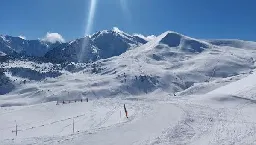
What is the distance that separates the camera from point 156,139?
33875mm

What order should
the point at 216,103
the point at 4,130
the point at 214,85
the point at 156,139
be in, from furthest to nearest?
the point at 214,85, the point at 216,103, the point at 4,130, the point at 156,139

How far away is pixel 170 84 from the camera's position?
18925 centimetres

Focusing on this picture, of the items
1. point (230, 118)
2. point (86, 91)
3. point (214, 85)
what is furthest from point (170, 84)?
point (230, 118)

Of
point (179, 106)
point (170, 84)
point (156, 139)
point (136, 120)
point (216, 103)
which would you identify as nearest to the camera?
point (156, 139)

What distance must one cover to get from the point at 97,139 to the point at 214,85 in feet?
231

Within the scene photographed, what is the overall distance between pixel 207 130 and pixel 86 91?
13191 centimetres

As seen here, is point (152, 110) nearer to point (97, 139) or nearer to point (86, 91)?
point (97, 139)

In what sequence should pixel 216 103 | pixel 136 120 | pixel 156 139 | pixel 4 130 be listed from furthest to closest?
pixel 216 103 → pixel 4 130 → pixel 136 120 → pixel 156 139

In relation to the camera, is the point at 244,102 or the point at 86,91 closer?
the point at 244,102

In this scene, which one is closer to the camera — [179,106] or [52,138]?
[52,138]

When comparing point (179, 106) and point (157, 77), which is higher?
point (157, 77)

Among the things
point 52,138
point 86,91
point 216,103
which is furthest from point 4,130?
point 86,91

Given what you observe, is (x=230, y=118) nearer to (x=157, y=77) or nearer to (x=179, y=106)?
(x=179, y=106)

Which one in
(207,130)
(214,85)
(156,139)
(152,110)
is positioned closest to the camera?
(156,139)
